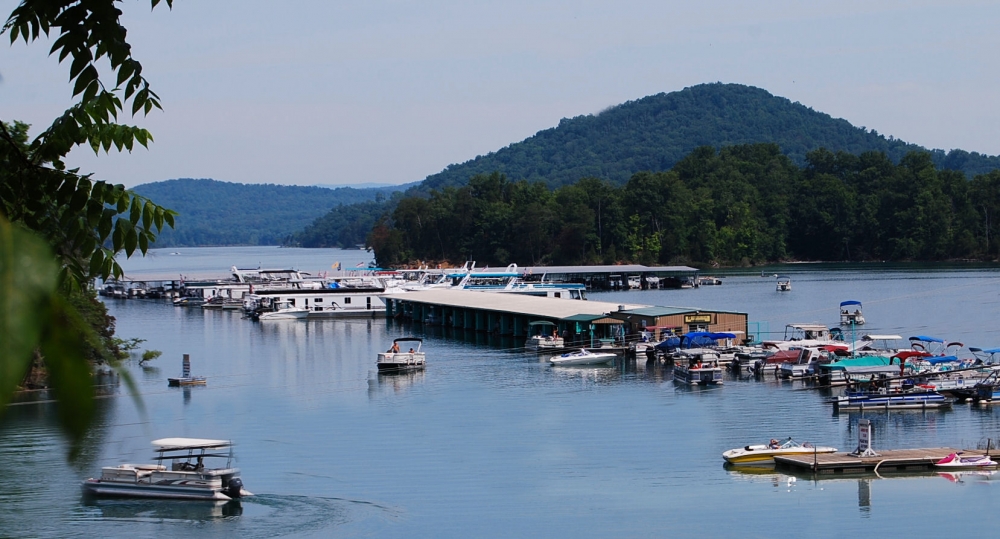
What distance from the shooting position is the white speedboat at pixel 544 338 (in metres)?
48.1

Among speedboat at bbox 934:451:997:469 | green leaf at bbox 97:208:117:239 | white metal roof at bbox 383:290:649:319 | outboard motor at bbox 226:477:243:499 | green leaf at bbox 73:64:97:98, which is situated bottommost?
speedboat at bbox 934:451:997:469

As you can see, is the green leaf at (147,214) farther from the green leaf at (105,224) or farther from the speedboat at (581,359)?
the speedboat at (581,359)

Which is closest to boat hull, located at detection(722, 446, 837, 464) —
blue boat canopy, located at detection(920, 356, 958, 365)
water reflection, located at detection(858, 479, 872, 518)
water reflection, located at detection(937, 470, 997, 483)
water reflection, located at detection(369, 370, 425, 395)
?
water reflection, located at detection(858, 479, 872, 518)

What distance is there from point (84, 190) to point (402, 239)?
5228 inches

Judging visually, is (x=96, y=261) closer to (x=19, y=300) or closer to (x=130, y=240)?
(x=130, y=240)

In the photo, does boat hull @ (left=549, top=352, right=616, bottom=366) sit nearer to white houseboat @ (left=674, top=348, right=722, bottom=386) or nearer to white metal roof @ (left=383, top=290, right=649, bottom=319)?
white houseboat @ (left=674, top=348, right=722, bottom=386)

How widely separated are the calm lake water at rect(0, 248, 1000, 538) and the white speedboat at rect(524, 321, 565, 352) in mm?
985

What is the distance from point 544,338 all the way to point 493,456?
73.6 ft

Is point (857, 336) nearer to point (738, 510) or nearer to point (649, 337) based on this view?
point (649, 337)

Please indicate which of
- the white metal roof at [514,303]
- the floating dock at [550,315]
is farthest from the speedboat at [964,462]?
the white metal roof at [514,303]

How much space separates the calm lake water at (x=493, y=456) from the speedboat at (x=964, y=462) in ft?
2.45

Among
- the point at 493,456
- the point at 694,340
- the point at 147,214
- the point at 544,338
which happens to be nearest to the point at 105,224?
the point at 147,214

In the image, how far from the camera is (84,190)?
140 inches

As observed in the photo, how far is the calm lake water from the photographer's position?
824 inches
